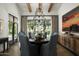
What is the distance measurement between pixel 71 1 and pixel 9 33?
5.05ft

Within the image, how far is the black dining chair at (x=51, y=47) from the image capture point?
3.47m

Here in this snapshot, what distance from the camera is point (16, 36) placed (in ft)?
11.5

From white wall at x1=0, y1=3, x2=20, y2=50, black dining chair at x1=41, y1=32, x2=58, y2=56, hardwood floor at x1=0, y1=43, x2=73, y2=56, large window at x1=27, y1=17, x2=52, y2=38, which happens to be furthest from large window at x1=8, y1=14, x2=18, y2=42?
→ black dining chair at x1=41, y1=32, x2=58, y2=56

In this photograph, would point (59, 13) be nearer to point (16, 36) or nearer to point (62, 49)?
point (62, 49)

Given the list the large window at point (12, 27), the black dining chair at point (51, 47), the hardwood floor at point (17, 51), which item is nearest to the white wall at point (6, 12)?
the large window at point (12, 27)

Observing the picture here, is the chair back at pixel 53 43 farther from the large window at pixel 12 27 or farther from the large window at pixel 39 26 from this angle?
the large window at pixel 12 27

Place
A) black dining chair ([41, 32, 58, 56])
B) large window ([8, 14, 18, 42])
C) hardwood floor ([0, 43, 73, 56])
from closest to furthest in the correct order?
hardwood floor ([0, 43, 73, 56]) < large window ([8, 14, 18, 42]) < black dining chair ([41, 32, 58, 56])

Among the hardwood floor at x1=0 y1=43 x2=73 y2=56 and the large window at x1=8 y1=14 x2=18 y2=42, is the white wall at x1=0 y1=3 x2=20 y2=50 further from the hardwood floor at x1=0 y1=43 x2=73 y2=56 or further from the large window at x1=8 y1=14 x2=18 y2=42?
the hardwood floor at x1=0 y1=43 x2=73 y2=56

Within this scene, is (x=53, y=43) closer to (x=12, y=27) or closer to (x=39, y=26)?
(x=39, y=26)

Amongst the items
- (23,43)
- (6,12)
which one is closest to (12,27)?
(6,12)

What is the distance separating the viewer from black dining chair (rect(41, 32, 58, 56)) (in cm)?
347

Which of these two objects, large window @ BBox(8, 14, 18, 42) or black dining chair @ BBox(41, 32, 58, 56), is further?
black dining chair @ BBox(41, 32, 58, 56)

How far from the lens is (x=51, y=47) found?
12.5 feet

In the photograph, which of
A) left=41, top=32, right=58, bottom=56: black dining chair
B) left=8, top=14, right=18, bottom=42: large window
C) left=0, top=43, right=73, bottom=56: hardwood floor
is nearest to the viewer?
left=0, top=43, right=73, bottom=56: hardwood floor
